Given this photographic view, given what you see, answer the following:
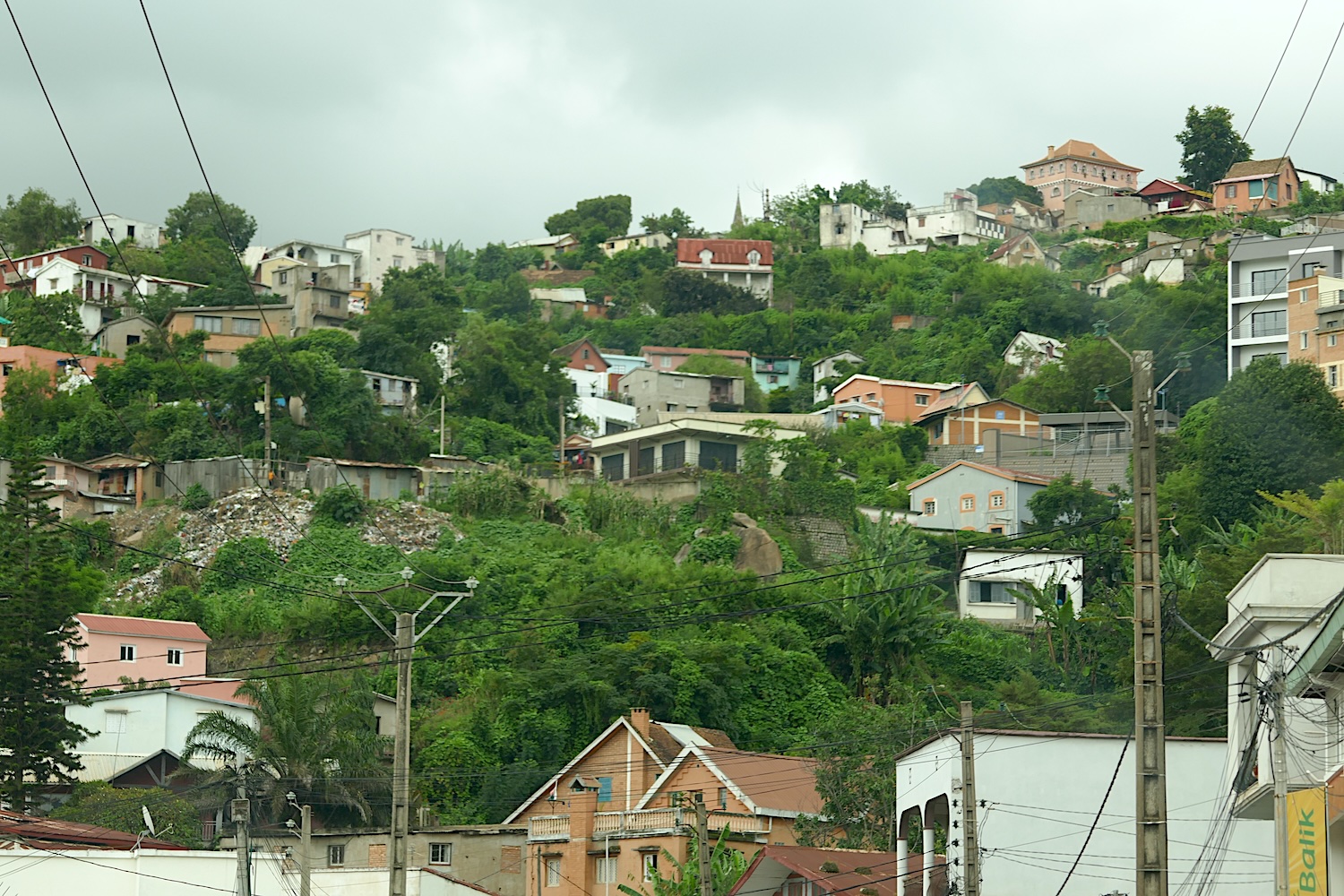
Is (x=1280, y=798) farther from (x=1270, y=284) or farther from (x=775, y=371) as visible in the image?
(x=775, y=371)

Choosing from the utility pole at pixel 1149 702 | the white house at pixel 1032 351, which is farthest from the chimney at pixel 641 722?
the white house at pixel 1032 351

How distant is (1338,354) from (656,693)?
33.5 meters

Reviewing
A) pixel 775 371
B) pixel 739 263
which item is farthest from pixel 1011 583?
pixel 739 263

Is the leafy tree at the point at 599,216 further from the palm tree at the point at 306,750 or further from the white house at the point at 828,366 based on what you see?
the palm tree at the point at 306,750

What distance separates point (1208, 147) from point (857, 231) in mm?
22012

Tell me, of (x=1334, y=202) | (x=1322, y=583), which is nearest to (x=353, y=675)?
(x=1322, y=583)

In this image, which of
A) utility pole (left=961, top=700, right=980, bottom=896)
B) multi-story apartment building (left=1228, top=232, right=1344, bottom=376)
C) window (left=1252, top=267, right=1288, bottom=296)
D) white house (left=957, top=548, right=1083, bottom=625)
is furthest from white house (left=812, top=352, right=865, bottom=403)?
utility pole (left=961, top=700, right=980, bottom=896)

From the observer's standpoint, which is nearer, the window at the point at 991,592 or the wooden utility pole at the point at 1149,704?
the wooden utility pole at the point at 1149,704

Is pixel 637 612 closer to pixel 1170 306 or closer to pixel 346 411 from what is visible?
pixel 346 411

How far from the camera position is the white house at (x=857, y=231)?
11594 cm

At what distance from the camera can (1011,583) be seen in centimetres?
5984

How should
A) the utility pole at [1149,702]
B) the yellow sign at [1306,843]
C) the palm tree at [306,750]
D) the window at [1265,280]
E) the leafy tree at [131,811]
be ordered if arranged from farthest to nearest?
1. the window at [1265,280]
2. the palm tree at [306,750]
3. the leafy tree at [131,811]
4. the yellow sign at [1306,843]
5. the utility pole at [1149,702]

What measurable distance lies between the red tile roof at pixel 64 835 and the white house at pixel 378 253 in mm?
73757

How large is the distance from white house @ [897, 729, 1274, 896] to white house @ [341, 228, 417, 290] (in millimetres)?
83949
